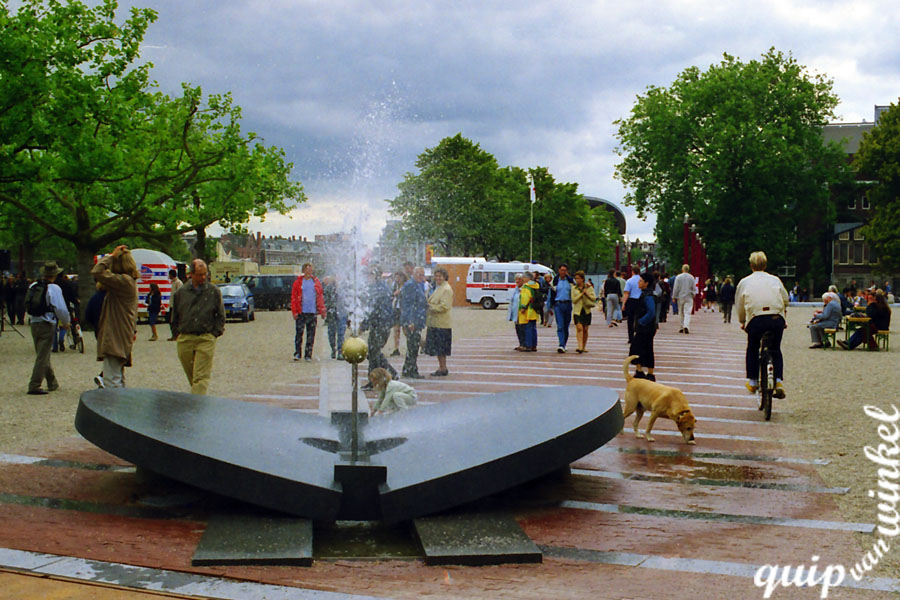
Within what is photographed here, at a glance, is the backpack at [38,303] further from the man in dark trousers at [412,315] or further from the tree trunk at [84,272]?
the tree trunk at [84,272]

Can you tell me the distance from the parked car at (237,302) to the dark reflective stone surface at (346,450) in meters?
29.3

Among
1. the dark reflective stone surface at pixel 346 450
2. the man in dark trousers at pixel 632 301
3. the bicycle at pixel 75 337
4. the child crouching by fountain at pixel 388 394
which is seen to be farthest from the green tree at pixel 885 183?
the dark reflective stone surface at pixel 346 450

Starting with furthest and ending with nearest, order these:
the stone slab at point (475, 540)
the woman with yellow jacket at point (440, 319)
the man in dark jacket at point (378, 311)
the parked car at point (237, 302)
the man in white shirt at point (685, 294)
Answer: the parked car at point (237, 302)
the man in white shirt at point (685, 294)
the man in dark jacket at point (378, 311)
the woman with yellow jacket at point (440, 319)
the stone slab at point (475, 540)

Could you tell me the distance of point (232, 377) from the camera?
1508 centimetres

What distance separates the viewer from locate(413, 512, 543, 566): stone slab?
17.0 ft

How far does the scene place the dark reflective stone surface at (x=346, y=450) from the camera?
575 cm

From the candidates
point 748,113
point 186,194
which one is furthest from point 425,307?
point 748,113

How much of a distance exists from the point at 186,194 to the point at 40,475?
3310cm

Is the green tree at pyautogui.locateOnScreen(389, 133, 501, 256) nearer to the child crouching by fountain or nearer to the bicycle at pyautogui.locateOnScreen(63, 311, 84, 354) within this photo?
the bicycle at pyautogui.locateOnScreen(63, 311, 84, 354)

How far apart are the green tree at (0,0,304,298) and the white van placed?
1428cm

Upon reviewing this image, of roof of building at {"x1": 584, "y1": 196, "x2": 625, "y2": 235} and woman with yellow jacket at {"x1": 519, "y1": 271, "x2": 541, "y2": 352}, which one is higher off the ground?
roof of building at {"x1": 584, "y1": 196, "x2": 625, "y2": 235}

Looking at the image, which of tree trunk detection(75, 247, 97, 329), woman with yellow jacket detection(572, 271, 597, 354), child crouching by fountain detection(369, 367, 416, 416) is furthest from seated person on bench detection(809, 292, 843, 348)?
tree trunk detection(75, 247, 97, 329)

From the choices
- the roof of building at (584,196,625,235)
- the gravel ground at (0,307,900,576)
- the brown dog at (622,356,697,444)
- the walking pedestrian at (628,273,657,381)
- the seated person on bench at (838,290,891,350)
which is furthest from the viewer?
the roof of building at (584,196,625,235)

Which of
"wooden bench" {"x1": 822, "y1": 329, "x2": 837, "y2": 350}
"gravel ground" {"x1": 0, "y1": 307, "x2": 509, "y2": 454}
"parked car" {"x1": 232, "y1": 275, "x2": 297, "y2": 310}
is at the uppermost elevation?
"parked car" {"x1": 232, "y1": 275, "x2": 297, "y2": 310}
